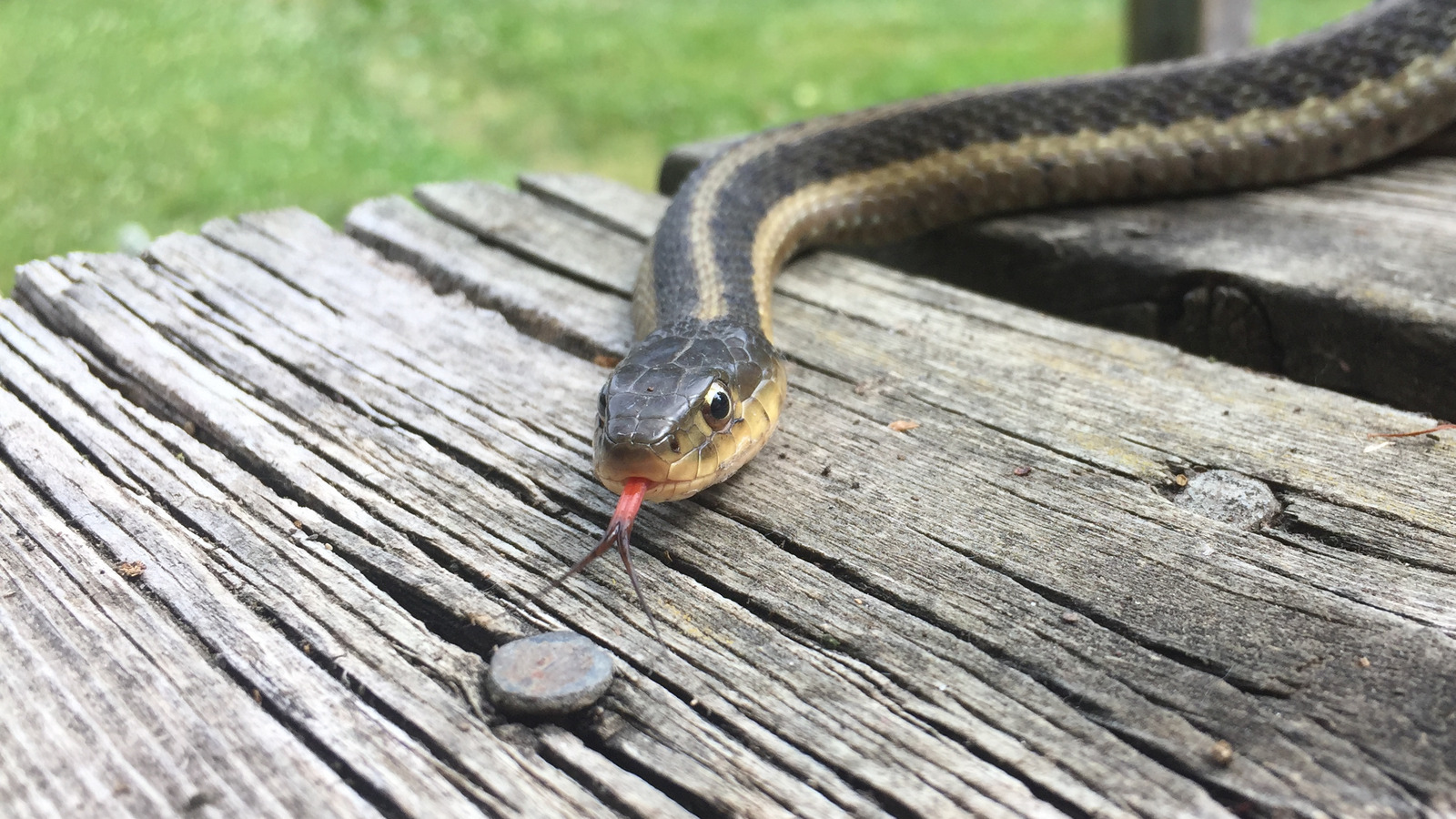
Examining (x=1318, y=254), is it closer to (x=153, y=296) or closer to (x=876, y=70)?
(x=153, y=296)

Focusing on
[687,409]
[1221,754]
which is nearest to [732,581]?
[687,409]

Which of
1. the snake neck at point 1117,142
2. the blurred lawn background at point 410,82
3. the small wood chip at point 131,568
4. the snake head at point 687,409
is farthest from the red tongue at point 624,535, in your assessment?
the blurred lawn background at point 410,82

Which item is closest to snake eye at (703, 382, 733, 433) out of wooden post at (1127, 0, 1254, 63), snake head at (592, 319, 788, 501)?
snake head at (592, 319, 788, 501)

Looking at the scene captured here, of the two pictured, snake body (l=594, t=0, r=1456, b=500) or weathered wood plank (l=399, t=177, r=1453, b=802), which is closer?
weathered wood plank (l=399, t=177, r=1453, b=802)

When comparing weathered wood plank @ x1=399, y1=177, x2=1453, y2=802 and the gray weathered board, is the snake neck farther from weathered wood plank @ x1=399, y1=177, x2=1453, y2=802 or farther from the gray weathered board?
the gray weathered board

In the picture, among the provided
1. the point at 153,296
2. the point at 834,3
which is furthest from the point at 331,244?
the point at 834,3

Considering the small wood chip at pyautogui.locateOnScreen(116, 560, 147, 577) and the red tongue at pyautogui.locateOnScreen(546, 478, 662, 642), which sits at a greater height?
the red tongue at pyautogui.locateOnScreen(546, 478, 662, 642)

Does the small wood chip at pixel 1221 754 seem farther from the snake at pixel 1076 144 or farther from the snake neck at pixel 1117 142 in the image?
the snake neck at pixel 1117 142

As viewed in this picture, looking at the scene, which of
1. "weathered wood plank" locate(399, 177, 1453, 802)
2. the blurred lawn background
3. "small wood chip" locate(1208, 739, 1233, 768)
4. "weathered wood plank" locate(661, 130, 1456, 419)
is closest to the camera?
"small wood chip" locate(1208, 739, 1233, 768)
